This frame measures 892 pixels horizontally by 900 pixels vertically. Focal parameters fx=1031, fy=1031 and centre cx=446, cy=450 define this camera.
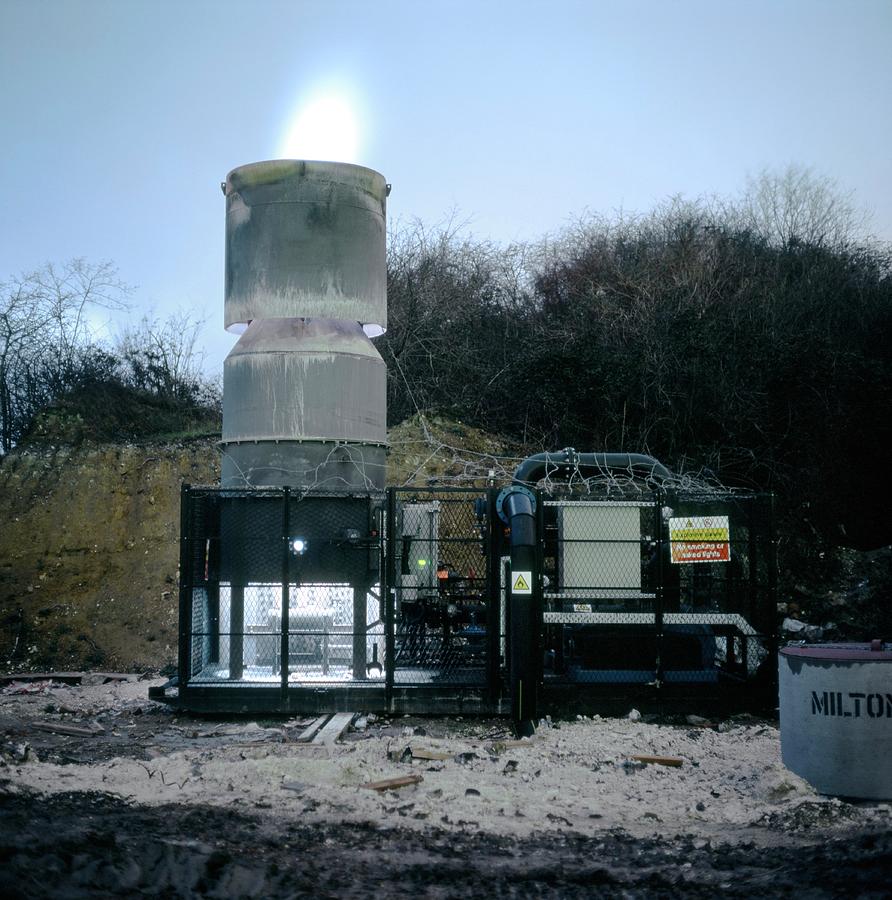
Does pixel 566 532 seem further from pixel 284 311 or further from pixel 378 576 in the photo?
pixel 284 311

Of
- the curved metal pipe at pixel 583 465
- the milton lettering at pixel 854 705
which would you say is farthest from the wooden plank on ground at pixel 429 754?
the curved metal pipe at pixel 583 465

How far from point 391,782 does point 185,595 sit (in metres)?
4.79

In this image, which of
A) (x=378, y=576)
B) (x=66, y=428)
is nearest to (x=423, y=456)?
(x=66, y=428)

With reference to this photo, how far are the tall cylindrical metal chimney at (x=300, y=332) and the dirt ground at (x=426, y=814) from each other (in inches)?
137

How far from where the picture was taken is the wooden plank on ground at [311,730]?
38.0 feet

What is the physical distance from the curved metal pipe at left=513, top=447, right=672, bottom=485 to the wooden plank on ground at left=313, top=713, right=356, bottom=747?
4089 mm

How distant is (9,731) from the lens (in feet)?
40.6

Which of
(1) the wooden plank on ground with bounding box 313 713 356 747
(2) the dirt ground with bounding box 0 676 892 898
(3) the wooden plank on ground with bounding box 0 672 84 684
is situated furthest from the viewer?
(3) the wooden plank on ground with bounding box 0 672 84 684

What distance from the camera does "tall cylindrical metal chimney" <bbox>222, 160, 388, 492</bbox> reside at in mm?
13664

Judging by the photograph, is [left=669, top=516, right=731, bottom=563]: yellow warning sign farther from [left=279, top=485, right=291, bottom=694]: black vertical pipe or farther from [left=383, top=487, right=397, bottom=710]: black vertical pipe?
[left=279, top=485, right=291, bottom=694]: black vertical pipe

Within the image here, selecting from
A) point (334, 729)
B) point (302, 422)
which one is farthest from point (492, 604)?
point (302, 422)

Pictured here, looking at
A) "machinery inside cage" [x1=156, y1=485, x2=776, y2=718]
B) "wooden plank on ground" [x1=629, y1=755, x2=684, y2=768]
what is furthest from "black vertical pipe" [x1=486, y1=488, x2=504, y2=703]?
"wooden plank on ground" [x1=629, y1=755, x2=684, y2=768]

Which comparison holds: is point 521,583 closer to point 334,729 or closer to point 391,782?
point 334,729

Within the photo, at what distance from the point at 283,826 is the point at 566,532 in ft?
21.6
